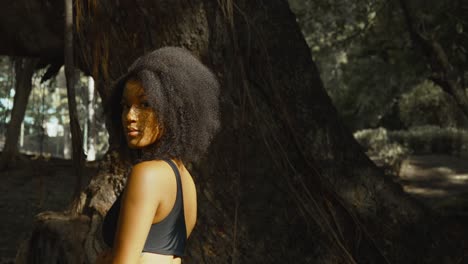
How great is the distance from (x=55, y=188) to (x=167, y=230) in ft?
31.0

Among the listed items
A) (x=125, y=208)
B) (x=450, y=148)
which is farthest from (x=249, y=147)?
(x=450, y=148)

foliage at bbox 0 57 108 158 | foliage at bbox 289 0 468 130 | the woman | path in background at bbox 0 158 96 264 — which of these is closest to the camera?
the woman

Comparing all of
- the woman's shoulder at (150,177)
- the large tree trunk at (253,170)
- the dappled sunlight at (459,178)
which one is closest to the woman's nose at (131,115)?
the woman's shoulder at (150,177)

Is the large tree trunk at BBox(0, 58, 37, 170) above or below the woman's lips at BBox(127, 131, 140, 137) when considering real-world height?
above

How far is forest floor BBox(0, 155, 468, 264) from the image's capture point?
8148 millimetres

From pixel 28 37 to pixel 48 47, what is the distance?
164 millimetres

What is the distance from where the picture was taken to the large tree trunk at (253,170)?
11.8 ft

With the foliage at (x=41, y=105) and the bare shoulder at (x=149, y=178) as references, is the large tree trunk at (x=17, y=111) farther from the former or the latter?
the bare shoulder at (x=149, y=178)

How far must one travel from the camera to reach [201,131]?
2457 mm

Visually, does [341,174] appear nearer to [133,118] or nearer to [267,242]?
[267,242]

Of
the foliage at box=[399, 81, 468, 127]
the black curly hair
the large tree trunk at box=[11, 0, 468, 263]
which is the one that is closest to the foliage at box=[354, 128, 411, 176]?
the foliage at box=[399, 81, 468, 127]

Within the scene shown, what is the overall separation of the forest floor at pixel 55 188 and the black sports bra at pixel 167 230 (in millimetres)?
3731

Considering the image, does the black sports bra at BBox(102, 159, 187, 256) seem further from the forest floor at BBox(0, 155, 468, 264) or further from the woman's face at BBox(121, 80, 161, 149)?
the forest floor at BBox(0, 155, 468, 264)

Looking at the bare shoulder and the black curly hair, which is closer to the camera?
the bare shoulder
